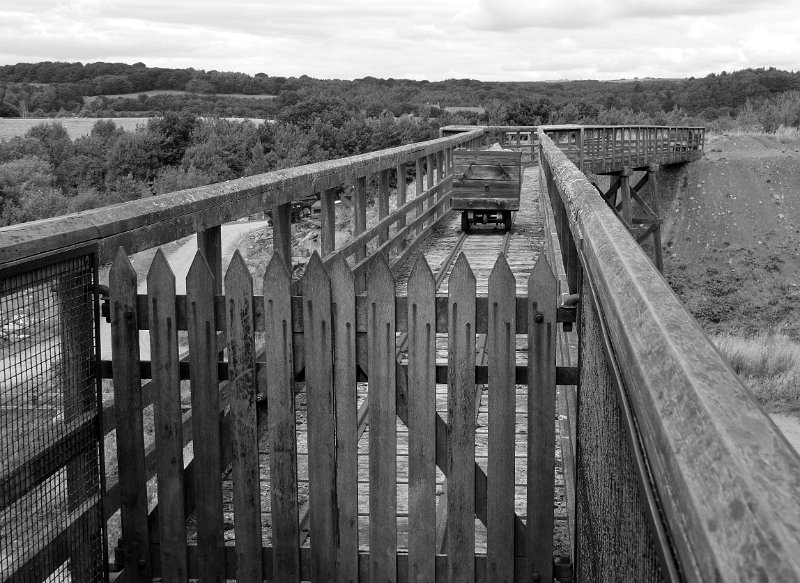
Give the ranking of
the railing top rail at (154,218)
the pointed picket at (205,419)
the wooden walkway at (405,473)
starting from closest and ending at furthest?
the railing top rail at (154,218), the pointed picket at (205,419), the wooden walkway at (405,473)

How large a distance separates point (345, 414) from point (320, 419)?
0.09 meters

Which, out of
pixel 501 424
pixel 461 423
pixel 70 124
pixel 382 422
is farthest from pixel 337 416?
pixel 70 124

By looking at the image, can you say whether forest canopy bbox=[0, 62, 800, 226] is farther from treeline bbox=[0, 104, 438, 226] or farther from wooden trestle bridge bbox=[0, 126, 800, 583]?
wooden trestle bridge bbox=[0, 126, 800, 583]

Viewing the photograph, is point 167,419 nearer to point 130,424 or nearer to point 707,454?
point 130,424

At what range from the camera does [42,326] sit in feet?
9.18

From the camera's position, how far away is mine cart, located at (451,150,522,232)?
1470cm

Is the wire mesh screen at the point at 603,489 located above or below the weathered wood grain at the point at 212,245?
below

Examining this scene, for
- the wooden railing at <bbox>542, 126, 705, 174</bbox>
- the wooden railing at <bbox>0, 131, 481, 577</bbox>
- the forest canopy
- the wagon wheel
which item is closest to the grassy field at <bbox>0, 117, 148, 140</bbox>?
the forest canopy

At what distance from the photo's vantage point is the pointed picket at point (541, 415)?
311cm

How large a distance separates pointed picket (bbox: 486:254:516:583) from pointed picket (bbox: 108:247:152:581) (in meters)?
1.19

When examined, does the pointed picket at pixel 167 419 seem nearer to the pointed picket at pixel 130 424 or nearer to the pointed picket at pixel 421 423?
the pointed picket at pixel 130 424

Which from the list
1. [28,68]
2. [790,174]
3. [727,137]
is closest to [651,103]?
[727,137]

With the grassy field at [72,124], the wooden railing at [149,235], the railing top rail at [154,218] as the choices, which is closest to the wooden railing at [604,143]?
the wooden railing at [149,235]

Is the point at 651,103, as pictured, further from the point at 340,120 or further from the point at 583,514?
the point at 583,514
